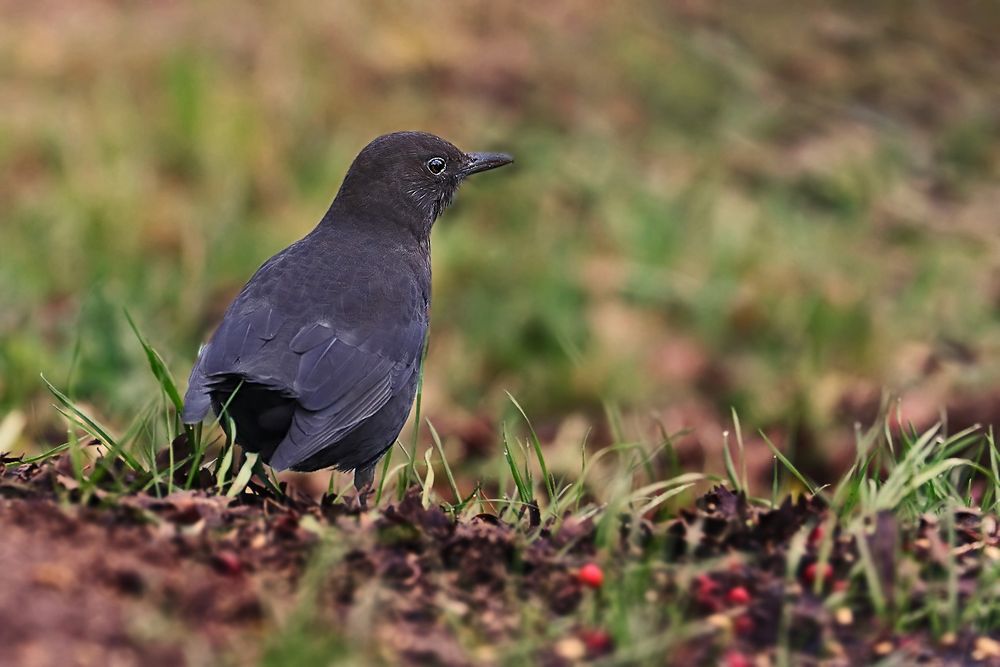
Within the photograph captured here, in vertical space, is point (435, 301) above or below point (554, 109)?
below

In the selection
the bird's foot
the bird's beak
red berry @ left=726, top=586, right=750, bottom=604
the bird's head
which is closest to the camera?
red berry @ left=726, top=586, right=750, bottom=604

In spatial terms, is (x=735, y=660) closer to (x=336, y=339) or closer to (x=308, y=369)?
(x=308, y=369)

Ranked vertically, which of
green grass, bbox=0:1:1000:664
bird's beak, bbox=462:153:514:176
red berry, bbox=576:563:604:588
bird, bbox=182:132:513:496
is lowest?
green grass, bbox=0:1:1000:664

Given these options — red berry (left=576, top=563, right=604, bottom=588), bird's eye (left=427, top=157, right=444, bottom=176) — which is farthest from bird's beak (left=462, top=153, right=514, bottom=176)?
red berry (left=576, top=563, right=604, bottom=588)

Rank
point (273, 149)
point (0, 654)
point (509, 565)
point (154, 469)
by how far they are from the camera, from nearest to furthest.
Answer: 1. point (0, 654)
2. point (509, 565)
3. point (154, 469)
4. point (273, 149)

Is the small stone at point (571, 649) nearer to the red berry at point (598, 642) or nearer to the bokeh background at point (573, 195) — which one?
→ the red berry at point (598, 642)

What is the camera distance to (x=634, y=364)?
781cm

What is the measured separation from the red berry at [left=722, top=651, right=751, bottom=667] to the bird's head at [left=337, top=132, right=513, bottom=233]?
8.38 ft

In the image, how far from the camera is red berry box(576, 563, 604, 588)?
10.4ft

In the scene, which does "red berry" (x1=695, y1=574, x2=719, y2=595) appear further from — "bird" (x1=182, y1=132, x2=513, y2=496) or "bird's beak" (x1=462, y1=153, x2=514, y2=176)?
"bird's beak" (x1=462, y1=153, x2=514, y2=176)

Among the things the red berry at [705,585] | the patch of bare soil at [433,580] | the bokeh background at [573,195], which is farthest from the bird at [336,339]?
the bokeh background at [573,195]

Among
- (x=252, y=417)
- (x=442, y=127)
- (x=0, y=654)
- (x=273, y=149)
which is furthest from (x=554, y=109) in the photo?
(x=0, y=654)

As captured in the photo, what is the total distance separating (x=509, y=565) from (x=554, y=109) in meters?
7.45

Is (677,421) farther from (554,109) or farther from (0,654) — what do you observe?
(0,654)
